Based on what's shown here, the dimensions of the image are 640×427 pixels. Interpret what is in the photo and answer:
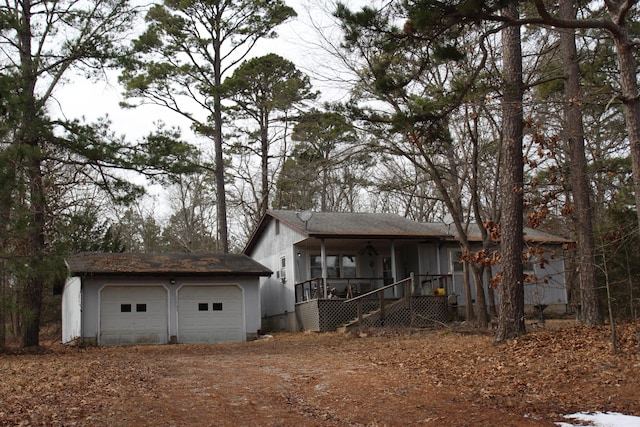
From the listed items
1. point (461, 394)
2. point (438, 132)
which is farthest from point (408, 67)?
point (461, 394)

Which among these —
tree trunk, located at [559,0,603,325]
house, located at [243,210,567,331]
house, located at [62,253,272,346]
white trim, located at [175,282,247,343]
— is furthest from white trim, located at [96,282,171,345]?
tree trunk, located at [559,0,603,325]

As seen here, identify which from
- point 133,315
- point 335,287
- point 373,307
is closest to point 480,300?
point 373,307

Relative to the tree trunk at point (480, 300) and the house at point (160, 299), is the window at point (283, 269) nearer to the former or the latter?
the house at point (160, 299)

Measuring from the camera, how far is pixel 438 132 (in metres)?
10.8

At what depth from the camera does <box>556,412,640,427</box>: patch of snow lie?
274 inches

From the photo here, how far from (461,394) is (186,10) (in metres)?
23.8

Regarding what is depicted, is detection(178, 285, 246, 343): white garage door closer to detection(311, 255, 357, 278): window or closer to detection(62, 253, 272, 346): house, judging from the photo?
detection(62, 253, 272, 346): house

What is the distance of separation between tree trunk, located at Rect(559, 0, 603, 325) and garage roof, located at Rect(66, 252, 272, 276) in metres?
11.1

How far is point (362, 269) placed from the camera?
23.9m

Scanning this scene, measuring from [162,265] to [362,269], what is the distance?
6.96m

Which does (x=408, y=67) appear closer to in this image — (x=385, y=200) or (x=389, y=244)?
(x=389, y=244)

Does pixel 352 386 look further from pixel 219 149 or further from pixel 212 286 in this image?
pixel 219 149

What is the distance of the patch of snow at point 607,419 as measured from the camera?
696cm

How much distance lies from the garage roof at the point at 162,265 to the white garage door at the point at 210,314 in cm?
72
